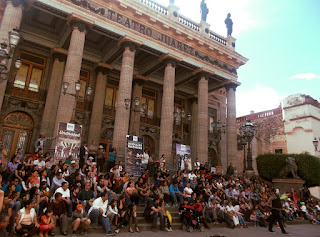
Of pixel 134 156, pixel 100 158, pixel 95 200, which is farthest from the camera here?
pixel 134 156

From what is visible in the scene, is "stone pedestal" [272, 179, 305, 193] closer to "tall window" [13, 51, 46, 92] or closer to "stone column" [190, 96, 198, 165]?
"stone column" [190, 96, 198, 165]

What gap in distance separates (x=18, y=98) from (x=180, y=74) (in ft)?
39.6

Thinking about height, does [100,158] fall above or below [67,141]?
below

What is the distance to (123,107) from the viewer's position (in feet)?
46.5

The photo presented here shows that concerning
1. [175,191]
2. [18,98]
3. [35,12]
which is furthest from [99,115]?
[175,191]

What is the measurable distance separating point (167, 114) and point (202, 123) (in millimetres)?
2987

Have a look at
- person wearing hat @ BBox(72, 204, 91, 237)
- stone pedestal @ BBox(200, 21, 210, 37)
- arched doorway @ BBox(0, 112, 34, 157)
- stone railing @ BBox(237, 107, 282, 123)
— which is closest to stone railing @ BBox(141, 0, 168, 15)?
stone pedestal @ BBox(200, 21, 210, 37)

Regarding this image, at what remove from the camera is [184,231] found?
820cm

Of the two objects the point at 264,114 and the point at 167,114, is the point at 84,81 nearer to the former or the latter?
the point at 167,114

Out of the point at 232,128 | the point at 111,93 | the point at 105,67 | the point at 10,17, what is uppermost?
the point at 105,67

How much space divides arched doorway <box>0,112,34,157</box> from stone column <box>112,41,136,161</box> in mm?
5815

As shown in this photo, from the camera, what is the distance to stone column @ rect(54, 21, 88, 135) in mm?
12461

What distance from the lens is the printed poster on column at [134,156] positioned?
41.2ft

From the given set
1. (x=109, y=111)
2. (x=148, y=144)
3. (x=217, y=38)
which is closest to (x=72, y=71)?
(x=109, y=111)
